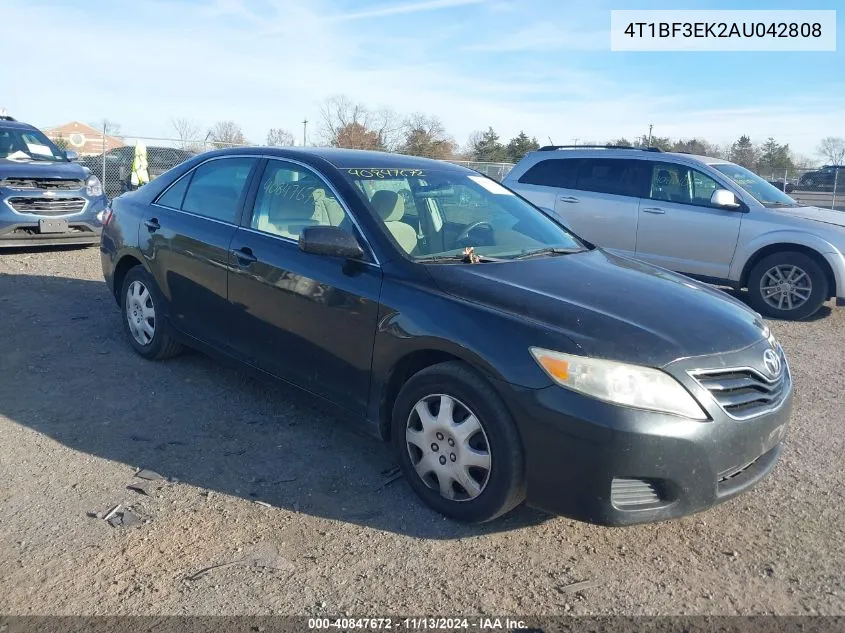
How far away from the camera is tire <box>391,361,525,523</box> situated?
3.06 meters

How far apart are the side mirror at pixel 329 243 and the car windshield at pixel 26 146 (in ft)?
27.9

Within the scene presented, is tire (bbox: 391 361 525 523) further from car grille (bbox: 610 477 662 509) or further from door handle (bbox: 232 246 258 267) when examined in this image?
door handle (bbox: 232 246 258 267)

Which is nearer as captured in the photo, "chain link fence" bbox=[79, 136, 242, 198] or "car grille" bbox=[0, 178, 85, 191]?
"car grille" bbox=[0, 178, 85, 191]

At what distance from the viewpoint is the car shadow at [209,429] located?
3.51 metres

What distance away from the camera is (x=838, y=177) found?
23.4 meters

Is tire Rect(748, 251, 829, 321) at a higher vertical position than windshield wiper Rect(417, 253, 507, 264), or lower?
lower

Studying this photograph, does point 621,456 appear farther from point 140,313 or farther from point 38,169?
point 38,169

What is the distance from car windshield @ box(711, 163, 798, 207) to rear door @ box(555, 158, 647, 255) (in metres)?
0.97

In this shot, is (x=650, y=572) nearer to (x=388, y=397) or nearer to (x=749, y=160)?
(x=388, y=397)

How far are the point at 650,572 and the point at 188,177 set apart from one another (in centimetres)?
397

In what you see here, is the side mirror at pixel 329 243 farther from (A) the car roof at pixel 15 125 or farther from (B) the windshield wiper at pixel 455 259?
(A) the car roof at pixel 15 125

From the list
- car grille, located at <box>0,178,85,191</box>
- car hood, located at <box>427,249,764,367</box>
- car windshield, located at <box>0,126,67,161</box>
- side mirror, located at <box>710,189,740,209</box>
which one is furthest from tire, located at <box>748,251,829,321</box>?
car windshield, located at <box>0,126,67,161</box>

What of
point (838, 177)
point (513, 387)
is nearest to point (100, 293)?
point (513, 387)

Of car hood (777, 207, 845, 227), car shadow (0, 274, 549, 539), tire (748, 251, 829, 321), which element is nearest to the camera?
car shadow (0, 274, 549, 539)
